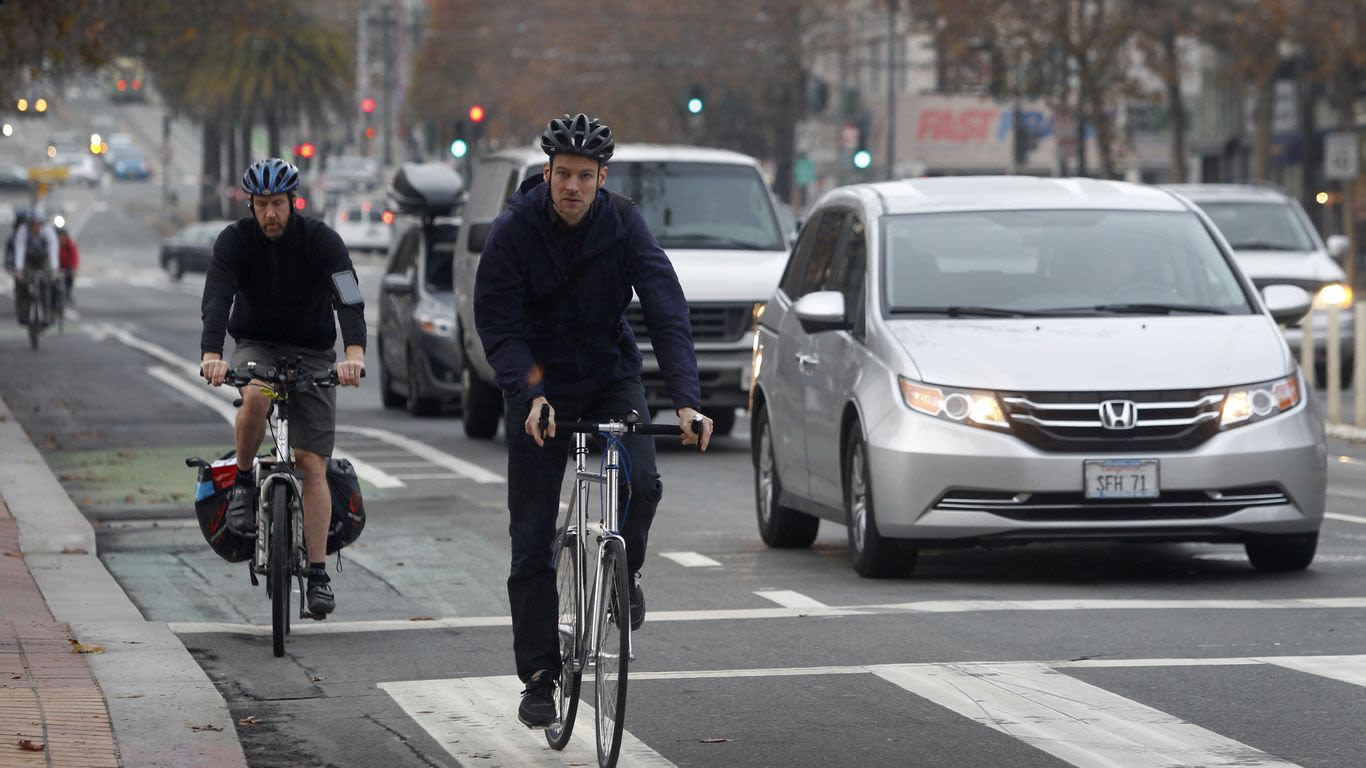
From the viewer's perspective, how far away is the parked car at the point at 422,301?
75.7ft

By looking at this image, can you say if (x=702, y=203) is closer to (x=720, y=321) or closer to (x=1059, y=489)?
(x=720, y=321)

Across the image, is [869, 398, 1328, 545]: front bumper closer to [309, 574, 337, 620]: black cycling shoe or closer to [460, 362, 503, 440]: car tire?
[309, 574, 337, 620]: black cycling shoe

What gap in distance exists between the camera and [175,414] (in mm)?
23562

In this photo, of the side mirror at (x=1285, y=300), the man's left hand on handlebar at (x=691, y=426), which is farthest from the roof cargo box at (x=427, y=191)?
the man's left hand on handlebar at (x=691, y=426)

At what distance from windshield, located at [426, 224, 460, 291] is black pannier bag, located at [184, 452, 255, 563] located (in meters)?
13.0

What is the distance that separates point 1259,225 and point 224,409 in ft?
31.9

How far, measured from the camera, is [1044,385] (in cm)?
1127

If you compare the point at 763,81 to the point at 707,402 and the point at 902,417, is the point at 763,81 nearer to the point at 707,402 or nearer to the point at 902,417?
the point at 707,402

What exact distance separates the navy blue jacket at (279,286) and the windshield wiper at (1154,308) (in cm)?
365

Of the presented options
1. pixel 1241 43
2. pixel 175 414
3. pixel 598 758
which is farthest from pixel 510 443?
pixel 1241 43

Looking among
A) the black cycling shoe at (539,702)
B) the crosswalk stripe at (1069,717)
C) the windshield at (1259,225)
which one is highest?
the windshield at (1259,225)

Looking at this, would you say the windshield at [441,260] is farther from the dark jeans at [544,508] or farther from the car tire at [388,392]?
the dark jeans at [544,508]

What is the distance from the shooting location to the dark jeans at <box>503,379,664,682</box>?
25.0 ft

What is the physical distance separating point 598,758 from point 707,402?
487 inches
